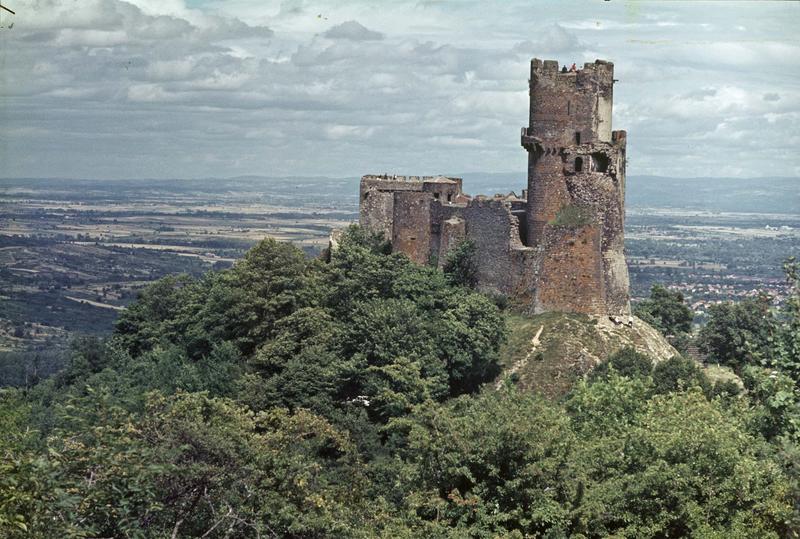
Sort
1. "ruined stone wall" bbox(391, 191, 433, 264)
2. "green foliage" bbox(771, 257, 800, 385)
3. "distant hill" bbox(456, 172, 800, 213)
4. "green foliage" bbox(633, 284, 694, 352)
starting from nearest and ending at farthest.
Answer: "green foliage" bbox(771, 257, 800, 385) → "ruined stone wall" bbox(391, 191, 433, 264) → "green foliage" bbox(633, 284, 694, 352) → "distant hill" bbox(456, 172, 800, 213)

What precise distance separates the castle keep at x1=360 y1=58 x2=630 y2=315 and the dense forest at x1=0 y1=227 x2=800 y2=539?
2278mm

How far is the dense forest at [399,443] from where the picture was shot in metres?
25.8

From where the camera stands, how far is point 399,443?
39250 mm

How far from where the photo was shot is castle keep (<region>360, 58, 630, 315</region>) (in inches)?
1809

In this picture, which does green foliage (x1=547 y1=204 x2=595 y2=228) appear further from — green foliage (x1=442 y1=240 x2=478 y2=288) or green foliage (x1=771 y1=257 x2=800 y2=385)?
green foliage (x1=771 y1=257 x2=800 y2=385)

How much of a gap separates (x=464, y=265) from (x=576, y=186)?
552 cm

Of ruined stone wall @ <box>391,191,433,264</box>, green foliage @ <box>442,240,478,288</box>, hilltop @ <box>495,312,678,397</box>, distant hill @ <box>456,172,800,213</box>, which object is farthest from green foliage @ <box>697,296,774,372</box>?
distant hill @ <box>456,172,800,213</box>

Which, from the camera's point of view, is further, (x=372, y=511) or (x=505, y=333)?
(x=505, y=333)

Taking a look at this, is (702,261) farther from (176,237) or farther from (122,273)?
(176,237)

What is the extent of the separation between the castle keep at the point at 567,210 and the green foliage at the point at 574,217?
0.12ft

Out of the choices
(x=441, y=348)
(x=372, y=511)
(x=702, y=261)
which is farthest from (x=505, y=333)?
(x=702, y=261)

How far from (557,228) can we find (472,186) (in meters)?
136

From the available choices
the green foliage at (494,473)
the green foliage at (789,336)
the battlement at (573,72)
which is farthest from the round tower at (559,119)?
the green foliage at (789,336)

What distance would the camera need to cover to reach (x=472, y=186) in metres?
182
